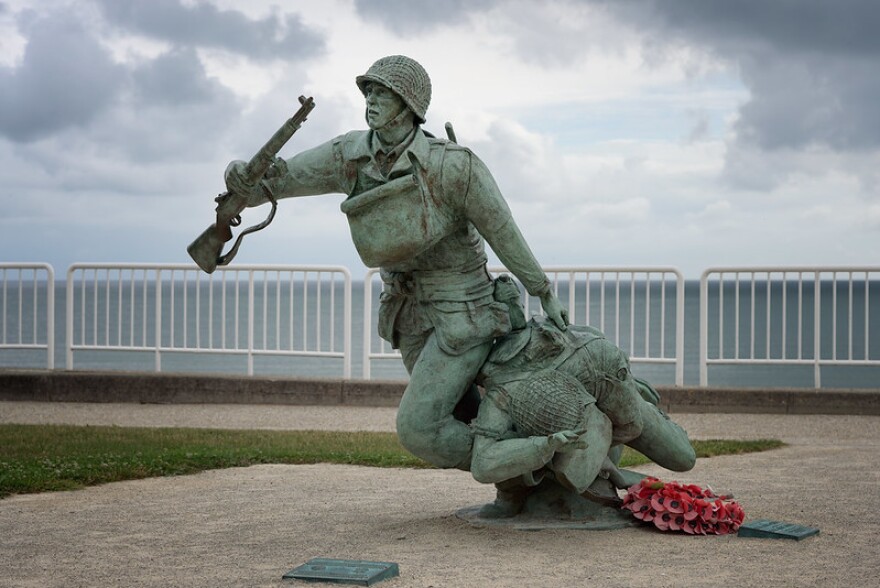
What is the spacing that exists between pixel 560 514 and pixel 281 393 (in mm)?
7278

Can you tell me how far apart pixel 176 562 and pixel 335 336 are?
8.56m

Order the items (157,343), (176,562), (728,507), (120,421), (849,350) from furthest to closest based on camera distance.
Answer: (157,343) < (849,350) < (120,421) < (728,507) < (176,562)

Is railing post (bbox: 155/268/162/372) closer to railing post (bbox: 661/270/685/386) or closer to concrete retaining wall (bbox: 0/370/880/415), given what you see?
concrete retaining wall (bbox: 0/370/880/415)

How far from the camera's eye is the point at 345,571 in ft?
17.5

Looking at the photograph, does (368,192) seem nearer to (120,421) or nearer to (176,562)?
(176,562)

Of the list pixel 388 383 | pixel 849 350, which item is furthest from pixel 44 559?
pixel 849 350

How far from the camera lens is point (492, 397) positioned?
617cm

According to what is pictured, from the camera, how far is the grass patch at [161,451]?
27.9 feet

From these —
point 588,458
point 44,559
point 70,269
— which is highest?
point 70,269

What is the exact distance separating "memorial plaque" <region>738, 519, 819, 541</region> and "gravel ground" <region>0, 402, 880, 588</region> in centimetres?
6

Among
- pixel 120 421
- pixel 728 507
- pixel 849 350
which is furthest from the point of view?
pixel 849 350

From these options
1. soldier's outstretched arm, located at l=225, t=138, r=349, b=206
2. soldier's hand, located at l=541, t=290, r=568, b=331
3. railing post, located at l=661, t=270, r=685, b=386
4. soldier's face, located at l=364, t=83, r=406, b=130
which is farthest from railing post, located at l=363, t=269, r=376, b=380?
soldier's face, located at l=364, t=83, r=406, b=130

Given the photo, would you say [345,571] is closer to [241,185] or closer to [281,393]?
[241,185]

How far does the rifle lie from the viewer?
237 inches
